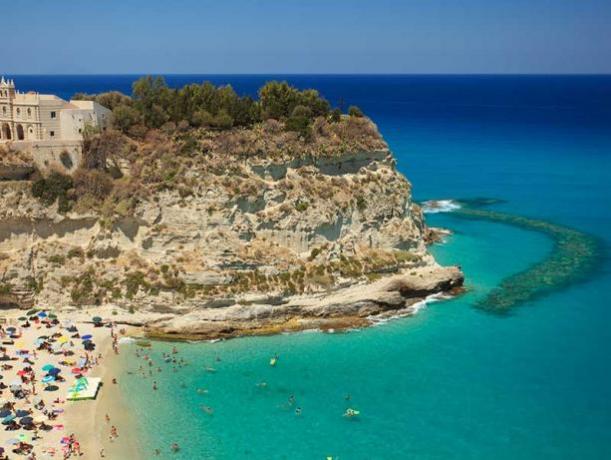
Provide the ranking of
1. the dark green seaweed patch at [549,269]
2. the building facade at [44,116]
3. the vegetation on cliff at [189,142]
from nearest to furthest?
the vegetation on cliff at [189,142] → the dark green seaweed patch at [549,269] → the building facade at [44,116]

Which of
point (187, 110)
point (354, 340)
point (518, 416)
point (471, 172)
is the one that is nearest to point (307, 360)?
point (354, 340)

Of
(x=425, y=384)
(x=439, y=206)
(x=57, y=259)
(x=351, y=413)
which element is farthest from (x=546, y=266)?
(x=57, y=259)

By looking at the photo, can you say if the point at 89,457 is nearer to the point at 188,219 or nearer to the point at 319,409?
the point at 319,409

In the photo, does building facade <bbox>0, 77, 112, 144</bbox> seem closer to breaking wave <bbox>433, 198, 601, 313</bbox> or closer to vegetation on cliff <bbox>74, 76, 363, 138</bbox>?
vegetation on cliff <bbox>74, 76, 363, 138</bbox>

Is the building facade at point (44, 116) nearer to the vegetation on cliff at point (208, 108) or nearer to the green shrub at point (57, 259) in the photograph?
the vegetation on cliff at point (208, 108)

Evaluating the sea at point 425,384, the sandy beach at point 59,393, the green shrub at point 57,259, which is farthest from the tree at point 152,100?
the sea at point 425,384

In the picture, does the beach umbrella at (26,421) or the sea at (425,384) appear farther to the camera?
the beach umbrella at (26,421)

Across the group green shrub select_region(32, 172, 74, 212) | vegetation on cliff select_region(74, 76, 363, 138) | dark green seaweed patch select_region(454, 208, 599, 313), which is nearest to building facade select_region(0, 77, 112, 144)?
vegetation on cliff select_region(74, 76, 363, 138)
